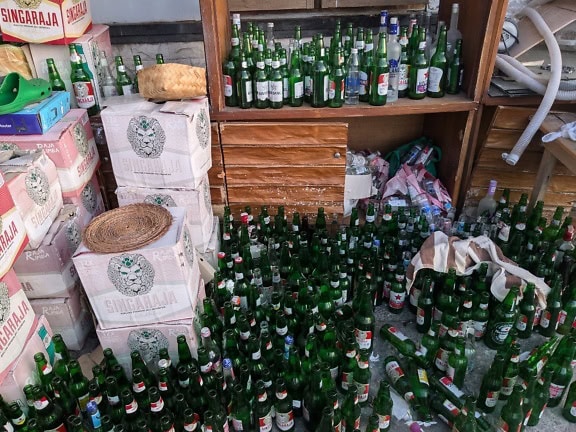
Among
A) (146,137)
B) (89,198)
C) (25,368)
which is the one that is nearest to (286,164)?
(146,137)

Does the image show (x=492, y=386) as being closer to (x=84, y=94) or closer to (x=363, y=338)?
(x=363, y=338)

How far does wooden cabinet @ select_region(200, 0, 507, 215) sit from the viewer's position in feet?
9.87

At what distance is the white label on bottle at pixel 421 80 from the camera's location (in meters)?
3.20

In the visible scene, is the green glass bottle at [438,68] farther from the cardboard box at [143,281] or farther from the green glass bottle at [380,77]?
the cardboard box at [143,281]

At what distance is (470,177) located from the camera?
11.5 feet

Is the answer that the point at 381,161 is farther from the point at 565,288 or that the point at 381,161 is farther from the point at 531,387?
the point at 531,387

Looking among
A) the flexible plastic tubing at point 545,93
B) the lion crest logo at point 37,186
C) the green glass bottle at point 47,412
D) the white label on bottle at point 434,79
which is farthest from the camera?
the white label on bottle at point 434,79

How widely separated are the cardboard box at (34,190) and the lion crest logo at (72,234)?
0.09m

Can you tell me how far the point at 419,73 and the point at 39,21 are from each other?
2375 millimetres

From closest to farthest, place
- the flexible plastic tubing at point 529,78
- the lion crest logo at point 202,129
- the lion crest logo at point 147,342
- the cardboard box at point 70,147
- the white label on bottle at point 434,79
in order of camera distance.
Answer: the lion crest logo at point 147,342 < the cardboard box at point 70,147 < the lion crest logo at point 202,129 < the flexible plastic tubing at point 529,78 < the white label on bottle at point 434,79

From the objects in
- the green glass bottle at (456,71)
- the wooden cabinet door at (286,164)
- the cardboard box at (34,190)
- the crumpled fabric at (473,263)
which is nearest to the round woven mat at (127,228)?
the cardboard box at (34,190)

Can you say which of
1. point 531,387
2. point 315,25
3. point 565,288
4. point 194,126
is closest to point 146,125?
point 194,126

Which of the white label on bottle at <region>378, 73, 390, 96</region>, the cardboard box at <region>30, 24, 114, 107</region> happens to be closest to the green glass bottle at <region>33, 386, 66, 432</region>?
the cardboard box at <region>30, 24, 114, 107</region>

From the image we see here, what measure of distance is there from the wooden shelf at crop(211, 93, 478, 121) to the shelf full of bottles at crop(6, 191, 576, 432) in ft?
2.21
